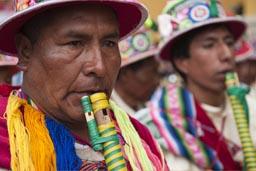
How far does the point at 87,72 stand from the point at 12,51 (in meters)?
0.53

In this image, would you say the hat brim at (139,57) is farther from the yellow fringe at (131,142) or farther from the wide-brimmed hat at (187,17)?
the yellow fringe at (131,142)

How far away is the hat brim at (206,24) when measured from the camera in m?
4.05

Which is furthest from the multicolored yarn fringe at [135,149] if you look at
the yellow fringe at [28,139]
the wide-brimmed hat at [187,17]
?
the wide-brimmed hat at [187,17]

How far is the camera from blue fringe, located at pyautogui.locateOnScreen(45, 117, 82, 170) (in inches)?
86.2

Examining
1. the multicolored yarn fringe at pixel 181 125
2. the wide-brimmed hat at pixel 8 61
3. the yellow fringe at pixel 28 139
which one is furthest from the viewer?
the wide-brimmed hat at pixel 8 61

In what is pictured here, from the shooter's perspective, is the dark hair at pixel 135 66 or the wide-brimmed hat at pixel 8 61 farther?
the dark hair at pixel 135 66

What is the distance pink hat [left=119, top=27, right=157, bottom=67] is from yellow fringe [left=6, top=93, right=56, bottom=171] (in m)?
2.69

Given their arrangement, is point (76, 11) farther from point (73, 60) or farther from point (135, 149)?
point (135, 149)

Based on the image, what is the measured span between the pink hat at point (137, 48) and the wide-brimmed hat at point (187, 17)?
66 cm

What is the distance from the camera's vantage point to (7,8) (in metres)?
6.21

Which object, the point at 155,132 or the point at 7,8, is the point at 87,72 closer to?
the point at 155,132

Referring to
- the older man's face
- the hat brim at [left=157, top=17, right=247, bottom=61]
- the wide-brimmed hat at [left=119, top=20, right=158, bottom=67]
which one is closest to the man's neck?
the hat brim at [left=157, top=17, right=247, bottom=61]

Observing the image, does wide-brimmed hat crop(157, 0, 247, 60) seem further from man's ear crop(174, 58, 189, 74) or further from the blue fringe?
the blue fringe

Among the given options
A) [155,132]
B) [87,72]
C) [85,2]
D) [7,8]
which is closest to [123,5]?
[85,2]
